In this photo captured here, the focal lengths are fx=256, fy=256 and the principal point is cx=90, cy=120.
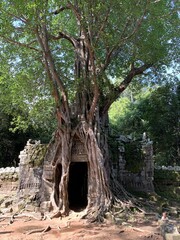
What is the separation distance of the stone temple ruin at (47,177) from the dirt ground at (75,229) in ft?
3.78

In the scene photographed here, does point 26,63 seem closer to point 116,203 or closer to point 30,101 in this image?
point 30,101

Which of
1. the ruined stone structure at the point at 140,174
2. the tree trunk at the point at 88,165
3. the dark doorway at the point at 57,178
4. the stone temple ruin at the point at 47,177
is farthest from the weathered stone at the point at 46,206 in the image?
the ruined stone structure at the point at 140,174

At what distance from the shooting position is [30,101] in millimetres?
10016

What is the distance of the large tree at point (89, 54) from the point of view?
7.34 meters

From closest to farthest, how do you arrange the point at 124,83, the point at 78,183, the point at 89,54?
the point at 89,54, the point at 124,83, the point at 78,183

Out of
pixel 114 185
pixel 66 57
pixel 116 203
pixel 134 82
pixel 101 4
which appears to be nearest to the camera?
pixel 101 4

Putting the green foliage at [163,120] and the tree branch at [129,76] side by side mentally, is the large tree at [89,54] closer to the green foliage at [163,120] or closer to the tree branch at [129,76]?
the tree branch at [129,76]

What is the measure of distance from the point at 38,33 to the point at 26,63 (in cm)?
223

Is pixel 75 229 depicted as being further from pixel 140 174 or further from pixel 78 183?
pixel 78 183

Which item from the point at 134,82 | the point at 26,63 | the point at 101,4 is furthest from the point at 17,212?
the point at 134,82

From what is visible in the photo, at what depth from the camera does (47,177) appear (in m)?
8.90

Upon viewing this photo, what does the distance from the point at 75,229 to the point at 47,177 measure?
9.53ft

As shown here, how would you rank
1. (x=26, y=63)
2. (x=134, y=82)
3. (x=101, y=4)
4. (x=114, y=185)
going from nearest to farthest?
(x=101, y=4), (x=114, y=185), (x=26, y=63), (x=134, y=82)

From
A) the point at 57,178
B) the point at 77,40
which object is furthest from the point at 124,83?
the point at 57,178
